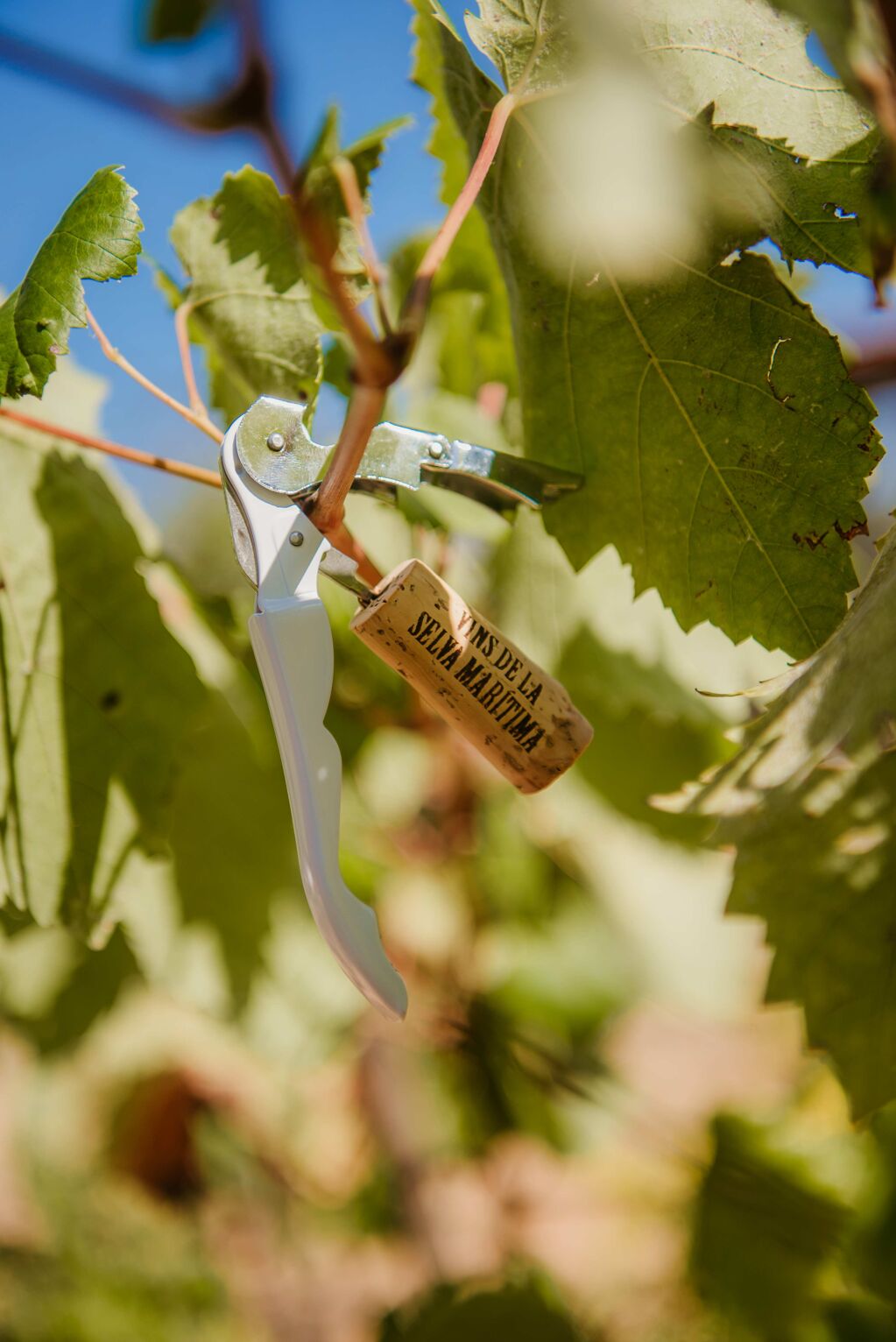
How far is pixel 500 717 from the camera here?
57cm

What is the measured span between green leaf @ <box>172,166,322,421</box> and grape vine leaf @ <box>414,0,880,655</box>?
0.16 metres

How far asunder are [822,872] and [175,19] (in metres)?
0.61

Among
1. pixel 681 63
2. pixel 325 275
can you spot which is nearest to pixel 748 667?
pixel 681 63

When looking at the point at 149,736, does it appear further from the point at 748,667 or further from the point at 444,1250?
the point at 444,1250

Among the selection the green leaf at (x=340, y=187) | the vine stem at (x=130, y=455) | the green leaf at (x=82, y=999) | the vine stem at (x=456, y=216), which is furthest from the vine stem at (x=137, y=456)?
the green leaf at (x=82, y=999)

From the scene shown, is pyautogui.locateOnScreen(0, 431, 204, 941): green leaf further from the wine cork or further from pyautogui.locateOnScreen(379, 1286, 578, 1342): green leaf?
pyautogui.locateOnScreen(379, 1286, 578, 1342): green leaf

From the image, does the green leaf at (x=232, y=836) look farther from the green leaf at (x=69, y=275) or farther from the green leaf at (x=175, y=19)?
the green leaf at (x=175, y=19)

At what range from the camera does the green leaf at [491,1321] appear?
0.98 m

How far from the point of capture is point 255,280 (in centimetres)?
74

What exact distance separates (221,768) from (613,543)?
0.51m

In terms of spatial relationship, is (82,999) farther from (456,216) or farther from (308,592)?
(456,216)

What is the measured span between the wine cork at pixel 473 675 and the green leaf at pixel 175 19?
0.99 ft

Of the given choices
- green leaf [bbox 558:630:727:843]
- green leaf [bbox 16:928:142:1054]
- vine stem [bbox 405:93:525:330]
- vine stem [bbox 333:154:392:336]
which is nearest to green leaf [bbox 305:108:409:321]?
vine stem [bbox 333:154:392:336]

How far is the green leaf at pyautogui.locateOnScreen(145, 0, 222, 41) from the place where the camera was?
23cm
